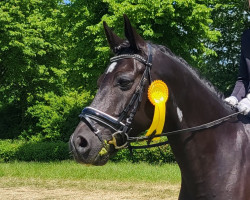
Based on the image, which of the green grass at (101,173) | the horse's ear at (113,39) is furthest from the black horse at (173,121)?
the green grass at (101,173)

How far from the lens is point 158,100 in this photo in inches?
123

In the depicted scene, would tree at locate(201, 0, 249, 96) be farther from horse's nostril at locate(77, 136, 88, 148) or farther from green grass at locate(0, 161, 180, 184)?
horse's nostril at locate(77, 136, 88, 148)

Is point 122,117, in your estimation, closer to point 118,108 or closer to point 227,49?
point 118,108

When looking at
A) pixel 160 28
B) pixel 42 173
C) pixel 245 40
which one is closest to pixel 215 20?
pixel 160 28

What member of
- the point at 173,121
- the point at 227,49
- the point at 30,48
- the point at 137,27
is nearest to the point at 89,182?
the point at 137,27

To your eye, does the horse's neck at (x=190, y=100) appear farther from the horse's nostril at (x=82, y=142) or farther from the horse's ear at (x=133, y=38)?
the horse's nostril at (x=82, y=142)

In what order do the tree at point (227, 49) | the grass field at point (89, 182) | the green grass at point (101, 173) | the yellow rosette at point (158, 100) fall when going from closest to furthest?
the yellow rosette at point (158, 100) < the grass field at point (89, 182) < the green grass at point (101, 173) < the tree at point (227, 49)

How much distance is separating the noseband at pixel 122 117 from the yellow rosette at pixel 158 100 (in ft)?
0.24

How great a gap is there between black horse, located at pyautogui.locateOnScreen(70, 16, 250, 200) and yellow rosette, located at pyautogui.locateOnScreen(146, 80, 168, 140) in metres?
0.06

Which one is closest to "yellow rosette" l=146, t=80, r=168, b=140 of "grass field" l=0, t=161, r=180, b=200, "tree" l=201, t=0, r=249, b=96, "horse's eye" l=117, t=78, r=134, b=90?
"horse's eye" l=117, t=78, r=134, b=90

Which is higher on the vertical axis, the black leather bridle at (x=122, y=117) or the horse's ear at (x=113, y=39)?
the horse's ear at (x=113, y=39)

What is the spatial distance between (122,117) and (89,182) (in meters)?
10.5

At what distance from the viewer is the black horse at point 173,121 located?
3.06 m

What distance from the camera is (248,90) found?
3.75 metres
